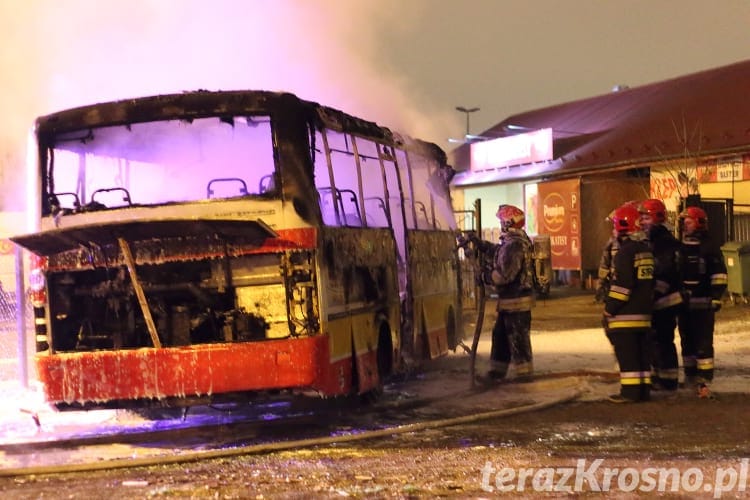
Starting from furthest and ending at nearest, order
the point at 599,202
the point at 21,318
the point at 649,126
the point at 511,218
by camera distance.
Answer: the point at 649,126, the point at 599,202, the point at 21,318, the point at 511,218

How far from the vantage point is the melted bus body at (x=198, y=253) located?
5.90 metres

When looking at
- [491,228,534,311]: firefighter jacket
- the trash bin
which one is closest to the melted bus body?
[491,228,534,311]: firefighter jacket

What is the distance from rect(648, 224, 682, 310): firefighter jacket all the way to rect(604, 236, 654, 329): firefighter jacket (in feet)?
1.43

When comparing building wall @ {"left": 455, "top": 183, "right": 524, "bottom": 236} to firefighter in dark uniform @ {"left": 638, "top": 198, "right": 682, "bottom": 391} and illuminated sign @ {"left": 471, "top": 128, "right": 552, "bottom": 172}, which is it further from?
firefighter in dark uniform @ {"left": 638, "top": 198, "right": 682, "bottom": 391}

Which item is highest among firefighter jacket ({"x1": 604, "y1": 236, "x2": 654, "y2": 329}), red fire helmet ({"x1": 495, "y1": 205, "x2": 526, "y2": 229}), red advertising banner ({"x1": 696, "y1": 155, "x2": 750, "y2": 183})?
red advertising banner ({"x1": 696, "y1": 155, "x2": 750, "y2": 183})

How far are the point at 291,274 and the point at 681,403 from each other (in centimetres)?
384

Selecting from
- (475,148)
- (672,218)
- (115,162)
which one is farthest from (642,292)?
(475,148)

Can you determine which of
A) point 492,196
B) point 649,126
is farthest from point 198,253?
point 492,196

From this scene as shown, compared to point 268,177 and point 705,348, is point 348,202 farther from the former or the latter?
point 705,348

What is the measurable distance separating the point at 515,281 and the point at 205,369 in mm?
3787

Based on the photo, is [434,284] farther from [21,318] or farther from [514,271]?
[21,318]

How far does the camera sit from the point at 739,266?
1595 centimetres

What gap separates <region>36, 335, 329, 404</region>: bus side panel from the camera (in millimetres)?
5891

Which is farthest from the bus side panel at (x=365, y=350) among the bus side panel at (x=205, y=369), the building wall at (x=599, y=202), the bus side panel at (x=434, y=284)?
the building wall at (x=599, y=202)
